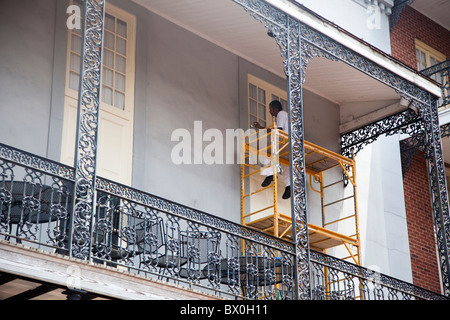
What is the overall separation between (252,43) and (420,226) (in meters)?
5.43

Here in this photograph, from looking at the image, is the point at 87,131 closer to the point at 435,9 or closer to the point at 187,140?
the point at 187,140

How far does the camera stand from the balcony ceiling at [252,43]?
451 inches

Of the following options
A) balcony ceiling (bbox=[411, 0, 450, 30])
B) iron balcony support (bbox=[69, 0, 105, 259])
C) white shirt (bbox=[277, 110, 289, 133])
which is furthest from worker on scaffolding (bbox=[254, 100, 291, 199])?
balcony ceiling (bbox=[411, 0, 450, 30])

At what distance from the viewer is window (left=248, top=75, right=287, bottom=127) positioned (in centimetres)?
1286

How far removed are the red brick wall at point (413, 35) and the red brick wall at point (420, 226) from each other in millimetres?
2133

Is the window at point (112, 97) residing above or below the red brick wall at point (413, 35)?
below

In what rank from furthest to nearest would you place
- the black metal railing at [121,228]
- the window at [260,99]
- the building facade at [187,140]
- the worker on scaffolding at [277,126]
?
the window at [260,99] < the worker on scaffolding at [277,126] < the building facade at [187,140] < the black metal railing at [121,228]

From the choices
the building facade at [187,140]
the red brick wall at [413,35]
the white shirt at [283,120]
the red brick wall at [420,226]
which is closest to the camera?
the building facade at [187,140]

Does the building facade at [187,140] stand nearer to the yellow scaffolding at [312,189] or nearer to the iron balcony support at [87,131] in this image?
the iron balcony support at [87,131]

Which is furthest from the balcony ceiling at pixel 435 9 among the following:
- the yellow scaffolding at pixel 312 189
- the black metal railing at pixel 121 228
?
the black metal railing at pixel 121 228

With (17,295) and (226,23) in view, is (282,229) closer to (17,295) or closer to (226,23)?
(226,23)

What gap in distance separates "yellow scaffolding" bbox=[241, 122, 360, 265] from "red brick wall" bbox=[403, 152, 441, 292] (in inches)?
68.5
